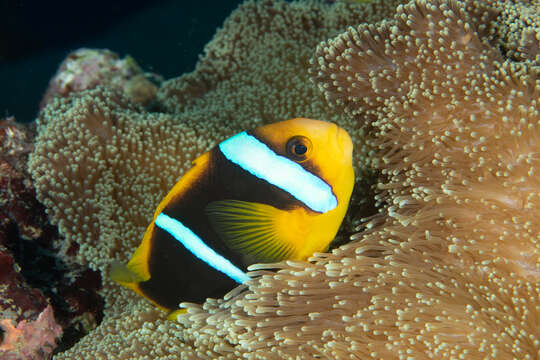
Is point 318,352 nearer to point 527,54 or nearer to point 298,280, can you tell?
point 298,280

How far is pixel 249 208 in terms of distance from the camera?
3.84 ft

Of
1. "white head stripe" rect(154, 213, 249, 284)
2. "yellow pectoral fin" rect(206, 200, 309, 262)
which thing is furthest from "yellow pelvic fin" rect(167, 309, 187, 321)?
"yellow pectoral fin" rect(206, 200, 309, 262)

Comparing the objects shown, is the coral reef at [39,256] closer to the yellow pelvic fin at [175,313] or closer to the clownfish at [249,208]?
the yellow pelvic fin at [175,313]

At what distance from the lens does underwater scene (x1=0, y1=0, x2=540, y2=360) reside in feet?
3.76

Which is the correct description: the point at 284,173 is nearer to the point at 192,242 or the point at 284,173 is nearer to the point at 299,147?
the point at 299,147

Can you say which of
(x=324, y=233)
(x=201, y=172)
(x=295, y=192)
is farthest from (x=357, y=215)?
(x=201, y=172)

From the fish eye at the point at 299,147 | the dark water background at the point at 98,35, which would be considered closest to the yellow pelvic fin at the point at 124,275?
the fish eye at the point at 299,147

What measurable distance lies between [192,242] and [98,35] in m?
7.84

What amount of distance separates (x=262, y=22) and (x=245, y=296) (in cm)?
189

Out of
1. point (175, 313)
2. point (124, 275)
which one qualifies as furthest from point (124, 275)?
point (175, 313)

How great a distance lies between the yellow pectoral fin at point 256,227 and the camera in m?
1.18

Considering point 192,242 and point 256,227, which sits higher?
point 256,227

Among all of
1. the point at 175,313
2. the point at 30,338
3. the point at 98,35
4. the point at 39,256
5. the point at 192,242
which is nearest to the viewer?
the point at 192,242

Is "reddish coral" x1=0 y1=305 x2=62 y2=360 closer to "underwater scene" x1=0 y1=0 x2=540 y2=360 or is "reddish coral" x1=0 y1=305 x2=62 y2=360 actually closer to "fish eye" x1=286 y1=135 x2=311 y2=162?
"underwater scene" x1=0 y1=0 x2=540 y2=360
